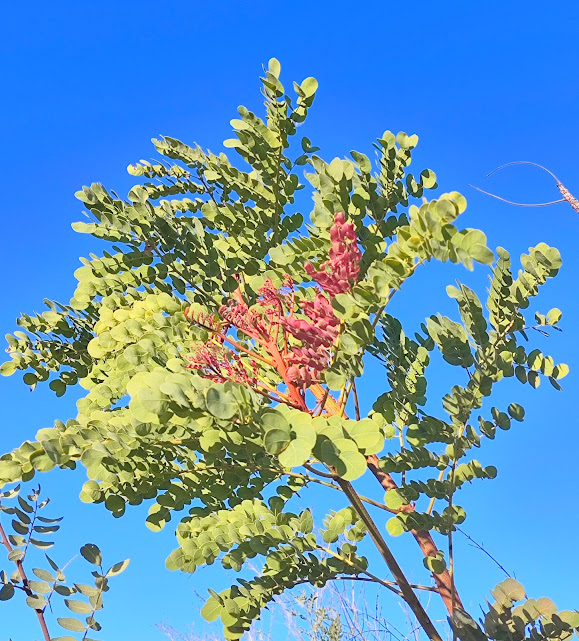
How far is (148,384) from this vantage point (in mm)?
1344

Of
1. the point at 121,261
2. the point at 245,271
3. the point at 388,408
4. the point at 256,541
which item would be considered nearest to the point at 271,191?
the point at 245,271

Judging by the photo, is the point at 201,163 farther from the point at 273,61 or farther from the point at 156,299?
the point at 156,299

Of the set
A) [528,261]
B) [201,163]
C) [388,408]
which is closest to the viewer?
[528,261]

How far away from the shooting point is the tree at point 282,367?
1.43 metres

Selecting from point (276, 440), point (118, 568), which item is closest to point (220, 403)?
point (276, 440)

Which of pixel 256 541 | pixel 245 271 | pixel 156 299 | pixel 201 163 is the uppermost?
pixel 201 163

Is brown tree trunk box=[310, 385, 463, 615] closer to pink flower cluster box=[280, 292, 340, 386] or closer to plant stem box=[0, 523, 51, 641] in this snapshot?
pink flower cluster box=[280, 292, 340, 386]

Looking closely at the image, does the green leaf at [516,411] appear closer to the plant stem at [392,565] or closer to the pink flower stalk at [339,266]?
the plant stem at [392,565]

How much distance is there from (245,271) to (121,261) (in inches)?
17.5

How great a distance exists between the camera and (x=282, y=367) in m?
2.04

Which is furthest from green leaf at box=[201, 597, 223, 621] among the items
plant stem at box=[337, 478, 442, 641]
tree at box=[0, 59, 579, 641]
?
plant stem at box=[337, 478, 442, 641]

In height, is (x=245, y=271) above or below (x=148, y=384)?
above

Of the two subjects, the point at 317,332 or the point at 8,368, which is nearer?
the point at 317,332

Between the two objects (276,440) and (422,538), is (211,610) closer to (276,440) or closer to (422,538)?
(422,538)
